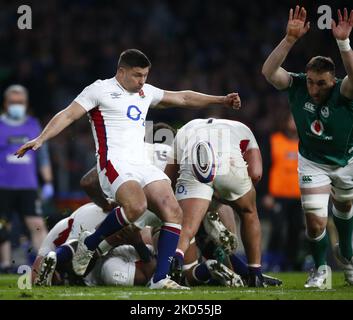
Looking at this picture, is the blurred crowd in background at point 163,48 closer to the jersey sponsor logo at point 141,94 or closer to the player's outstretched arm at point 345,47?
the jersey sponsor logo at point 141,94

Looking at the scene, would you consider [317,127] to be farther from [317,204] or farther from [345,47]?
[345,47]

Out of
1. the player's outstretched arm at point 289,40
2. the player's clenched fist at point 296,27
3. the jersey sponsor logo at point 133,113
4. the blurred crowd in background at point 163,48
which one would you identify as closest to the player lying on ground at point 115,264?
the jersey sponsor logo at point 133,113

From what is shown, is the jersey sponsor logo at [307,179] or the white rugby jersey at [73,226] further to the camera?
the white rugby jersey at [73,226]

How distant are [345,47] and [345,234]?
1708 millimetres

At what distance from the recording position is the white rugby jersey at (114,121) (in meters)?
8.63

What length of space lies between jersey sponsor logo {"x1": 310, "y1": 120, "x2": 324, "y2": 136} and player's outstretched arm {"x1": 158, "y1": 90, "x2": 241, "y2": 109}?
2.22 feet

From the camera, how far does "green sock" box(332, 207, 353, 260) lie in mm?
9125

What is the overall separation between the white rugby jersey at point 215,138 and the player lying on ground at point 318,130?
0.52m

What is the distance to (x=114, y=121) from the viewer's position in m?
8.69

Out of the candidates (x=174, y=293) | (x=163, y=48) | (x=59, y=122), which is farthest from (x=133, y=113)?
(x=163, y=48)

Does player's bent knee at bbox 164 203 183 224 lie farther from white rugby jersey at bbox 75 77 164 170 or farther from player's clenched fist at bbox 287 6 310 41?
player's clenched fist at bbox 287 6 310 41

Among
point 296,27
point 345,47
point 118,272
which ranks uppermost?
point 296,27

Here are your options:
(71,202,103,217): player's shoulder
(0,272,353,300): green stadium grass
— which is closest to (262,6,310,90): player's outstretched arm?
(0,272,353,300): green stadium grass
